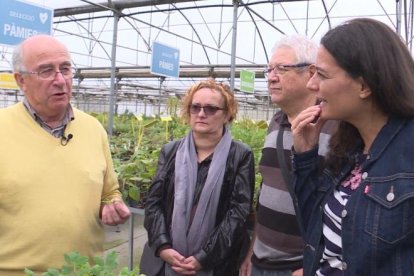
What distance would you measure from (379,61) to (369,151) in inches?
9.8

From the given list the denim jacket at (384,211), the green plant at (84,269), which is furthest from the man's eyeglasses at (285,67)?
the green plant at (84,269)

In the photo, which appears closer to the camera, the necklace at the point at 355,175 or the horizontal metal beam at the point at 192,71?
the necklace at the point at 355,175

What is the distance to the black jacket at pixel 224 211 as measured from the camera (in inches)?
78.3

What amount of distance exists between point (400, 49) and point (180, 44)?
51.0 feet

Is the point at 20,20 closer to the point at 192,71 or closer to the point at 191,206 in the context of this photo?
the point at 191,206

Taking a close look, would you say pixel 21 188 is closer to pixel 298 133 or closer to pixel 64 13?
pixel 298 133

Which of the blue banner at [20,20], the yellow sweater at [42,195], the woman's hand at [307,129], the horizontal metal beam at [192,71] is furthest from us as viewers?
the horizontal metal beam at [192,71]

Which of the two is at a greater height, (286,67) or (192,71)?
(192,71)

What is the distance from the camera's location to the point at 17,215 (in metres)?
1.65

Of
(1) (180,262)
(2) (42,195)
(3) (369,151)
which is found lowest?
(1) (180,262)

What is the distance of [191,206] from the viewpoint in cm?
206

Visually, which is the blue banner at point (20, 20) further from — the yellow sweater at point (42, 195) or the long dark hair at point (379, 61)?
the long dark hair at point (379, 61)

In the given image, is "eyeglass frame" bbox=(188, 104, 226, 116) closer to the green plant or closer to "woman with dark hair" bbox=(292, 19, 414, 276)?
"woman with dark hair" bbox=(292, 19, 414, 276)

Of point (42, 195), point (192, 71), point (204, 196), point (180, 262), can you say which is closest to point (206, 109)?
point (204, 196)
